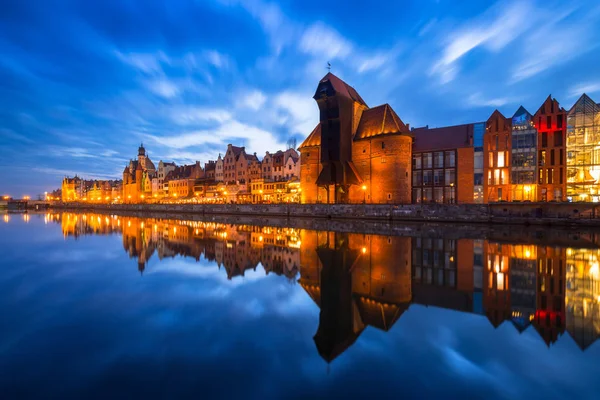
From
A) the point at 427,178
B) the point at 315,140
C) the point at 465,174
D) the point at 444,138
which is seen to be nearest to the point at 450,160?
the point at 465,174

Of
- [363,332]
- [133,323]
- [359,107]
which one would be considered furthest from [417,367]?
[359,107]

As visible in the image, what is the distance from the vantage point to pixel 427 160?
44.8 metres

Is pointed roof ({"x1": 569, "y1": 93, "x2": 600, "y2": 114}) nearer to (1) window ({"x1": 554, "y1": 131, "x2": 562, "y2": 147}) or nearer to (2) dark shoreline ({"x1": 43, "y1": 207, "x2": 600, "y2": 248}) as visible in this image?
(1) window ({"x1": 554, "y1": 131, "x2": 562, "y2": 147})

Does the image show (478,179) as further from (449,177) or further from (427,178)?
(427,178)

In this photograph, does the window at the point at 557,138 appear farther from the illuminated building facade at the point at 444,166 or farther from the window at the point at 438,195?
the window at the point at 438,195

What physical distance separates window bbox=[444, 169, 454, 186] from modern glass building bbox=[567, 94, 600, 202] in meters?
12.8

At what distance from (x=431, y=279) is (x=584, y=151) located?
41.7m

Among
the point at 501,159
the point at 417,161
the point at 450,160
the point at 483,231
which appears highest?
the point at 417,161

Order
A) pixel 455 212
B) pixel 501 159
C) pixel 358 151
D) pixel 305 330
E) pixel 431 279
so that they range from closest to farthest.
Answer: pixel 305 330 → pixel 431 279 → pixel 455 212 → pixel 501 159 → pixel 358 151

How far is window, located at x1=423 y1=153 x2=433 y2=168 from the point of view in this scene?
1751 inches

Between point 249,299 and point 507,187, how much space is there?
138 feet

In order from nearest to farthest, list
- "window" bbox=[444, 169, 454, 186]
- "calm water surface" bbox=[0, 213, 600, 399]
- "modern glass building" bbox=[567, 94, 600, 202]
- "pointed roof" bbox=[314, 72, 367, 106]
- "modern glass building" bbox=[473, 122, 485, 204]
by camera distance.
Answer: "calm water surface" bbox=[0, 213, 600, 399] < "modern glass building" bbox=[567, 94, 600, 202] < "modern glass building" bbox=[473, 122, 485, 204] < "window" bbox=[444, 169, 454, 186] < "pointed roof" bbox=[314, 72, 367, 106]

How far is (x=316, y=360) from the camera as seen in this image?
5.32 m

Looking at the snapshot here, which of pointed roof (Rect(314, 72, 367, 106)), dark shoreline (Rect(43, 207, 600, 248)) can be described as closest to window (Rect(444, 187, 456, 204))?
dark shoreline (Rect(43, 207, 600, 248))
